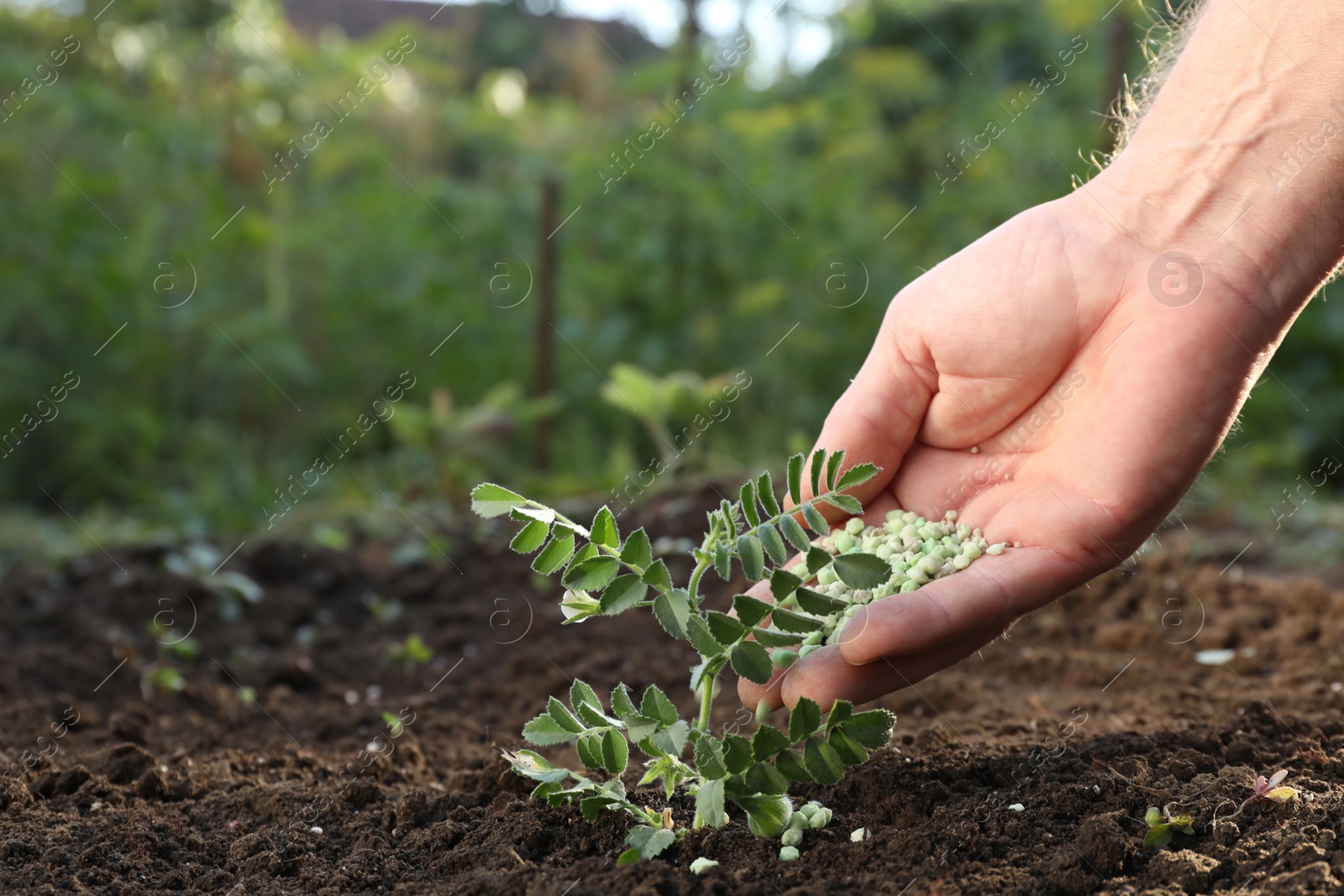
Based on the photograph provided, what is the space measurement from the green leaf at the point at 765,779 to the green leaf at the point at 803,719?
0.05 metres

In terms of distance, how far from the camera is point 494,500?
4.42 ft

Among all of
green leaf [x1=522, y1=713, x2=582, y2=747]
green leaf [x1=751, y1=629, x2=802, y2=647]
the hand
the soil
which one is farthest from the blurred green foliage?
green leaf [x1=751, y1=629, x2=802, y2=647]

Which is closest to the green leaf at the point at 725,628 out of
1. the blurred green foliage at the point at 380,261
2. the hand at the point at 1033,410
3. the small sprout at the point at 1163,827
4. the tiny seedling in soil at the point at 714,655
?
the tiny seedling in soil at the point at 714,655

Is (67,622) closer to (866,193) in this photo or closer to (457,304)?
(457,304)

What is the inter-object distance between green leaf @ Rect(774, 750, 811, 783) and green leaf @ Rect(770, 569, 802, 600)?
0.20 metres

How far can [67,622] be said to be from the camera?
8.93 feet

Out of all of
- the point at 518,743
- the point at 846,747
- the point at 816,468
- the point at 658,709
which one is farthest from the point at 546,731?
the point at 518,743

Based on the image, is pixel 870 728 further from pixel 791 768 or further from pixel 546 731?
pixel 546 731

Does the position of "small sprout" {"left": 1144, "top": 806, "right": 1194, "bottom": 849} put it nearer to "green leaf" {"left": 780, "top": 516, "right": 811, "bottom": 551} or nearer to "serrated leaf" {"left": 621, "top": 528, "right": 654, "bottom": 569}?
"green leaf" {"left": 780, "top": 516, "right": 811, "bottom": 551}

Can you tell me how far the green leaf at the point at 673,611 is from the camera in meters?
1.30

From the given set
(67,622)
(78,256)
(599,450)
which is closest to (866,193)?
(599,450)

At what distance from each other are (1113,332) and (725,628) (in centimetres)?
81

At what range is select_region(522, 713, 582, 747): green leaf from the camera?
54.2 inches

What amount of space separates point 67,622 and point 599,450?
8.55 ft
